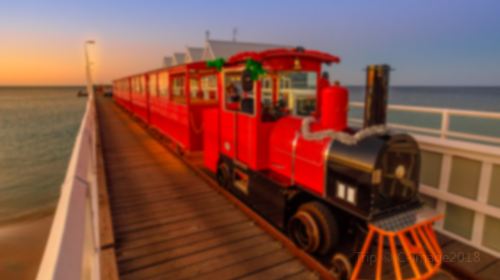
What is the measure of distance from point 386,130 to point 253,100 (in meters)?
2.13

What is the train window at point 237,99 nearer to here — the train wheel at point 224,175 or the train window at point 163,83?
the train wheel at point 224,175

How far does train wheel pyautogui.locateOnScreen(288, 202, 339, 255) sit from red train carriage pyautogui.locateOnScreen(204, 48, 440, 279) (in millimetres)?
12

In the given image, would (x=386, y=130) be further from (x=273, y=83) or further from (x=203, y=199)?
(x=203, y=199)

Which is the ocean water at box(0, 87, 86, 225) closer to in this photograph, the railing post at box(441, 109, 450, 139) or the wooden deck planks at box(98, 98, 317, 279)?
the wooden deck planks at box(98, 98, 317, 279)

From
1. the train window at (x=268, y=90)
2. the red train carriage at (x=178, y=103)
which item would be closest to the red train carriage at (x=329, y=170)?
the train window at (x=268, y=90)

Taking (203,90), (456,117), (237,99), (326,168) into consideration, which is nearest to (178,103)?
(237,99)

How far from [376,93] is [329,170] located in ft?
A: 3.28

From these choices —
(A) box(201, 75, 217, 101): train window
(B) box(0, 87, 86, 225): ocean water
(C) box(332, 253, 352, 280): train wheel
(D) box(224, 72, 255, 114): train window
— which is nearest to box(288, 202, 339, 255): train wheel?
(C) box(332, 253, 352, 280): train wheel

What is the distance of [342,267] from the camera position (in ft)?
10.9

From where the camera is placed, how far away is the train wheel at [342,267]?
3.26 metres

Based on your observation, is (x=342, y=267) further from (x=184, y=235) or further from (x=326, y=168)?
(x=184, y=235)

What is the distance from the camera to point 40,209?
14.0 metres

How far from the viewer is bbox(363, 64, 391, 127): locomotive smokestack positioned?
3.14 metres

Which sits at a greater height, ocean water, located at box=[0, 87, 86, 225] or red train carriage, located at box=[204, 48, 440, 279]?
red train carriage, located at box=[204, 48, 440, 279]
